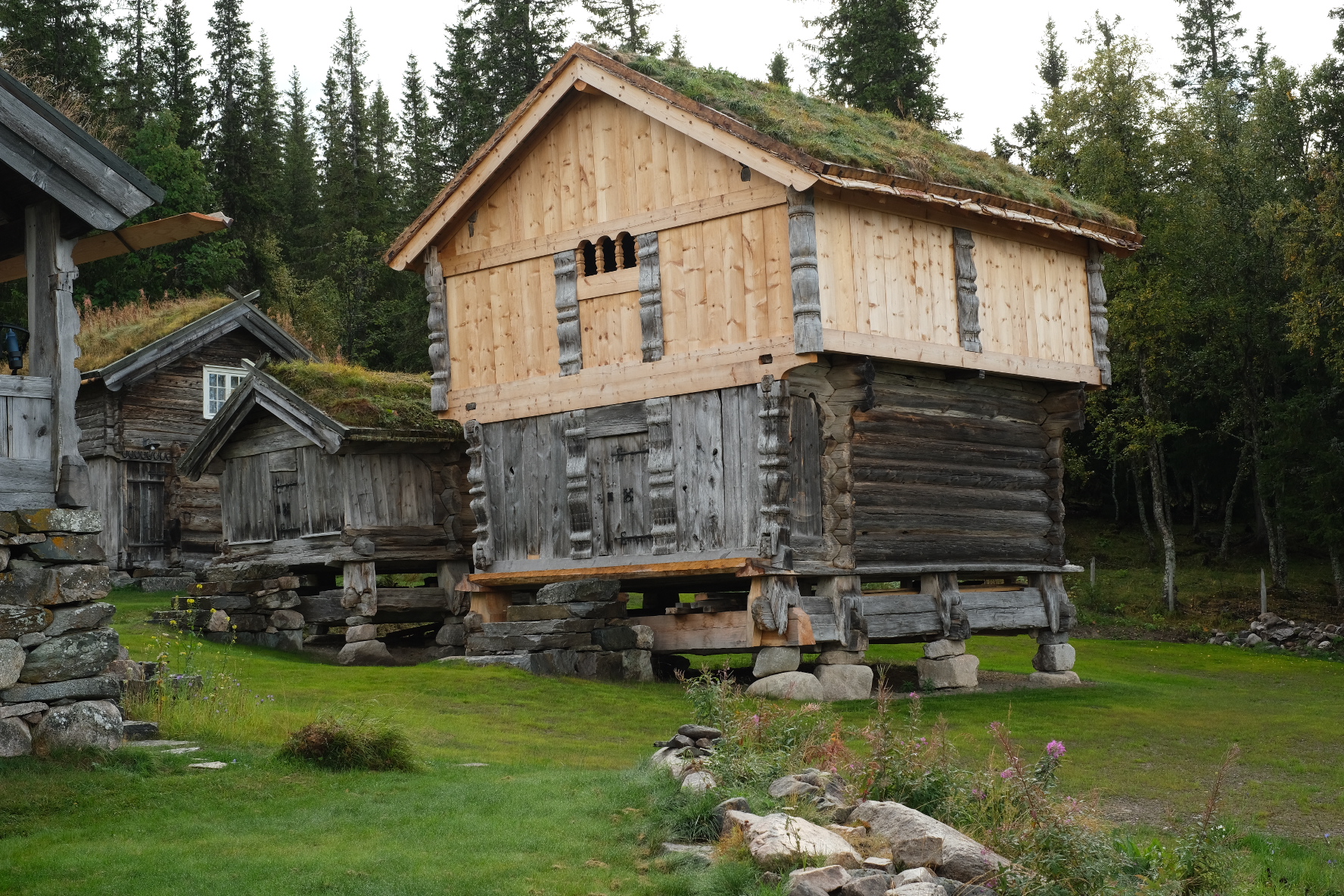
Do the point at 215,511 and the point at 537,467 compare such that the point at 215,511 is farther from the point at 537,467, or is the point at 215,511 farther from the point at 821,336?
the point at 821,336

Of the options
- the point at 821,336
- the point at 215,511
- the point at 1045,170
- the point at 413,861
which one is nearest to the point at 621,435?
the point at 821,336

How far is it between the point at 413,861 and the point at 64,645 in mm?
4791

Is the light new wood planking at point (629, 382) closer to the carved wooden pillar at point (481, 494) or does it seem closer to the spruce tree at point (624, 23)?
the carved wooden pillar at point (481, 494)

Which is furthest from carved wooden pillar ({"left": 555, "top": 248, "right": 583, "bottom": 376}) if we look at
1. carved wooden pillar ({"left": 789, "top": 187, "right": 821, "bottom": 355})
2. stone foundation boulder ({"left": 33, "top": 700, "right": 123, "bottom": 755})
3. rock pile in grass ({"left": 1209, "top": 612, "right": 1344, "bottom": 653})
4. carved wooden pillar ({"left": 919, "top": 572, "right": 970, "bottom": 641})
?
rock pile in grass ({"left": 1209, "top": 612, "right": 1344, "bottom": 653})

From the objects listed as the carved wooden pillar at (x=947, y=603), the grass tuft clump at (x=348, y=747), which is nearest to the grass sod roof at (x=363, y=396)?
the carved wooden pillar at (x=947, y=603)

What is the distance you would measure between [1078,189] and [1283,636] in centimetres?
1516

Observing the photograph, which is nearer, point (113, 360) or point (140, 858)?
point (140, 858)

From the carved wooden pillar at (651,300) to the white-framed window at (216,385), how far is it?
57.9 ft

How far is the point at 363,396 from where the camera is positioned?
25688 mm

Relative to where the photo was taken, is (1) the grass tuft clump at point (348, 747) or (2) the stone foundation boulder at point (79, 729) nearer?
(2) the stone foundation boulder at point (79, 729)

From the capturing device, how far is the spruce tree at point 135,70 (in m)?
55.5

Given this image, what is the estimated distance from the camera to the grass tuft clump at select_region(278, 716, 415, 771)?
11422mm

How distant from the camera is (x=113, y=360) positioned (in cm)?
3322

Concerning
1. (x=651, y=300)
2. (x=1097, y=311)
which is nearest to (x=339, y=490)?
(x=651, y=300)
